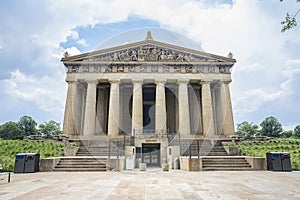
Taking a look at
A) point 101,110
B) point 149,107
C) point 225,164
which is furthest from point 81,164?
point 149,107

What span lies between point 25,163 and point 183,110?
18.5 m

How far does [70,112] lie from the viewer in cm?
2575

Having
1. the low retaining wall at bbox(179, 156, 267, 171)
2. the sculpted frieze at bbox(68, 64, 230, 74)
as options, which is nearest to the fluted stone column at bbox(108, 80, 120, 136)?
the sculpted frieze at bbox(68, 64, 230, 74)

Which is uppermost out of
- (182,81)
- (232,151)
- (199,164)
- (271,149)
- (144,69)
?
(144,69)

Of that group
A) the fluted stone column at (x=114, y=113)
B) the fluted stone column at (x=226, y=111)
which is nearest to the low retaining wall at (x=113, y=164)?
the fluted stone column at (x=114, y=113)

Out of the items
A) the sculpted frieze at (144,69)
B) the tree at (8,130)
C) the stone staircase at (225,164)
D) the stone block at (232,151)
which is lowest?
the stone staircase at (225,164)

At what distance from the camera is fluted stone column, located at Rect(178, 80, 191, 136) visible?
82.8 ft

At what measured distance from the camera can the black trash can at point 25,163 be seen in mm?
10734

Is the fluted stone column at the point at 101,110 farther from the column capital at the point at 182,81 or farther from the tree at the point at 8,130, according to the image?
the tree at the point at 8,130

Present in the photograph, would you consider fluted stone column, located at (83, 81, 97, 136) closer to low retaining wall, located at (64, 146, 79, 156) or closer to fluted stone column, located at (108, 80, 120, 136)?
fluted stone column, located at (108, 80, 120, 136)

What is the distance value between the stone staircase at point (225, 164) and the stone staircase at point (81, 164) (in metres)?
6.05

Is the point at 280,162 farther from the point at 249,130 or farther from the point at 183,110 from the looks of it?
the point at 249,130

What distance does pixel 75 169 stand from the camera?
12.1m

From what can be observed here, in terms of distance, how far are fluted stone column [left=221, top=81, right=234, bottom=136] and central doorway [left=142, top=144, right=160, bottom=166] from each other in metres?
10.6
